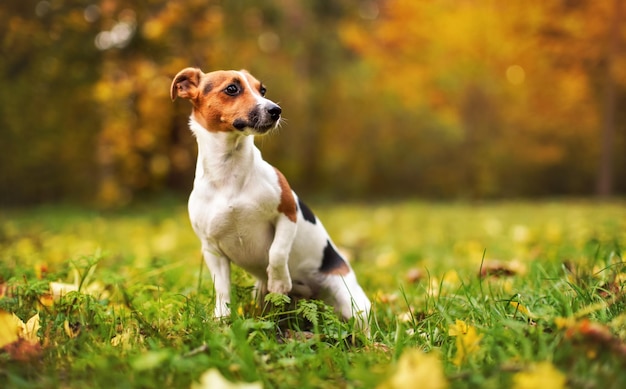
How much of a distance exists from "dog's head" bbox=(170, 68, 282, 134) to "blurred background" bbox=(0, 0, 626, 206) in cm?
647

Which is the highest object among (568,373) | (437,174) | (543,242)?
(568,373)

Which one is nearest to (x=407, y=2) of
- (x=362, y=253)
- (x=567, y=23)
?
(x=567, y=23)

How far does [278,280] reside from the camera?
2.34m

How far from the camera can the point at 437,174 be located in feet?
46.3

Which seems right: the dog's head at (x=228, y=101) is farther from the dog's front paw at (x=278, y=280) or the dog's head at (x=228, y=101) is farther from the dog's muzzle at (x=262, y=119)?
the dog's front paw at (x=278, y=280)

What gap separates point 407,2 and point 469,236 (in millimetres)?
9551

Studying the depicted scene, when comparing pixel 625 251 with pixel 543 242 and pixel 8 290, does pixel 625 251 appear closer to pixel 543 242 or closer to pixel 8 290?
pixel 543 242

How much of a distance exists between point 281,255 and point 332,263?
486mm

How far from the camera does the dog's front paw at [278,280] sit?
2.31 meters

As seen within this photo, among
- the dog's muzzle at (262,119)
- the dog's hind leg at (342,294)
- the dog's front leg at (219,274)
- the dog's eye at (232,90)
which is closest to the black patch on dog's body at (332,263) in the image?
the dog's hind leg at (342,294)

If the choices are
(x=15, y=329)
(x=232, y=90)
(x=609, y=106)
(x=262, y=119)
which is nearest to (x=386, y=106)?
(x=609, y=106)

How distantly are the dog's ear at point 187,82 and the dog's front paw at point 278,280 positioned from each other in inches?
31.9

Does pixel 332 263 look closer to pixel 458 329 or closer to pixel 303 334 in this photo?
pixel 303 334

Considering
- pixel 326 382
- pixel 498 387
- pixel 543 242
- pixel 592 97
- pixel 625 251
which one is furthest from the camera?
pixel 592 97
